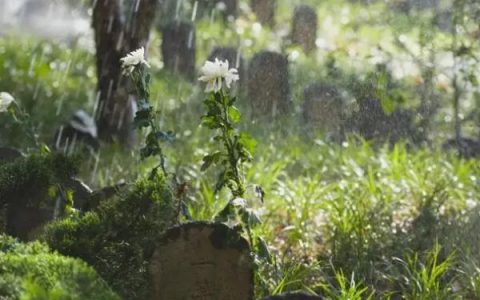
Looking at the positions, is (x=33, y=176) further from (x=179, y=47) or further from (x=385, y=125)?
(x=179, y=47)

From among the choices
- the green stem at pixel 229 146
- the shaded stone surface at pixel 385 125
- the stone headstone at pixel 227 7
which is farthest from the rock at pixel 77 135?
the stone headstone at pixel 227 7

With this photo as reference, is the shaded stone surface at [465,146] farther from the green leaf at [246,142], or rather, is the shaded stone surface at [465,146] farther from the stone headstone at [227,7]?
the stone headstone at [227,7]

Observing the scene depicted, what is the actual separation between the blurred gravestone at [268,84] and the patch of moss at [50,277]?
11.8ft

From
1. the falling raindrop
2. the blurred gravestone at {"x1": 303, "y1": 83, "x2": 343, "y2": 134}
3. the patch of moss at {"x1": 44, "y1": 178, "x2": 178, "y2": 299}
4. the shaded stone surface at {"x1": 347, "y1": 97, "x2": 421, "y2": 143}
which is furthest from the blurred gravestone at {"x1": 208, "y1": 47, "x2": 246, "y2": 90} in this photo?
the patch of moss at {"x1": 44, "y1": 178, "x2": 178, "y2": 299}

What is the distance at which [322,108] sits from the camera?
5.68 m

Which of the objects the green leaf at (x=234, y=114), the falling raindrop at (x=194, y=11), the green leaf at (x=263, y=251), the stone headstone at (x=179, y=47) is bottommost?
the green leaf at (x=263, y=251)

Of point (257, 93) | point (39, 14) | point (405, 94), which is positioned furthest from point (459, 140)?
point (39, 14)

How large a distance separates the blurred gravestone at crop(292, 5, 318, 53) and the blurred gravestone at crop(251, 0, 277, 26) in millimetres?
484

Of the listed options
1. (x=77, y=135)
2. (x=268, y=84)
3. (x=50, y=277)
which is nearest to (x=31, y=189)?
(x=50, y=277)

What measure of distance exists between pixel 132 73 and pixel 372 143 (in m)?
2.92

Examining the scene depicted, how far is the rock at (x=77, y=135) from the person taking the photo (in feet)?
17.0

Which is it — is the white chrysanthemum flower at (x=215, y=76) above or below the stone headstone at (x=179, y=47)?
below

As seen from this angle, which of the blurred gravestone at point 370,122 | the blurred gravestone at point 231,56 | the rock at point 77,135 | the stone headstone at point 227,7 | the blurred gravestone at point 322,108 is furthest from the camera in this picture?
the stone headstone at point 227,7

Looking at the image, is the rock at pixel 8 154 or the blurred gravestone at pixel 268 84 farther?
the blurred gravestone at pixel 268 84
